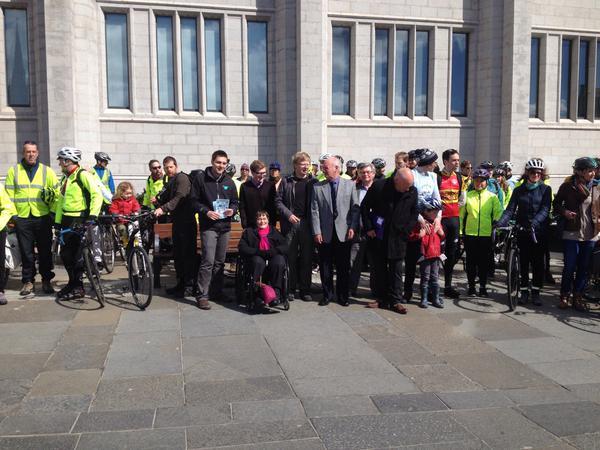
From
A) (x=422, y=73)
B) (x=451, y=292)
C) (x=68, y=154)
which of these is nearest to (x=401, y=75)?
(x=422, y=73)

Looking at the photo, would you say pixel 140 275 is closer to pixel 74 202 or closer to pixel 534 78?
pixel 74 202

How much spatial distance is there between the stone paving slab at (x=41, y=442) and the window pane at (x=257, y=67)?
14.0 meters

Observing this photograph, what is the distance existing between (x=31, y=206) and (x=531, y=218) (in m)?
6.73

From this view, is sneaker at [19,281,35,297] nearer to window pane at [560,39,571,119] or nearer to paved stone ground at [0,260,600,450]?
paved stone ground at [0,260,600,450]

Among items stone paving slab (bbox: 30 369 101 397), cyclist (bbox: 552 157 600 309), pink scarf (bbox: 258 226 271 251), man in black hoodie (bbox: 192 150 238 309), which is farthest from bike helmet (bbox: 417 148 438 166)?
stone paving slab (bbox: 30 369 101 397)

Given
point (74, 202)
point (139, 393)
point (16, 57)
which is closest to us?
point (139, 393)

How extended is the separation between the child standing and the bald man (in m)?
0.33

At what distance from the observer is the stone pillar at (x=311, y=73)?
15930mm

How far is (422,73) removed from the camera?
17969mm

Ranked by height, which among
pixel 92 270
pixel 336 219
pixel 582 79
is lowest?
pixel 92 270

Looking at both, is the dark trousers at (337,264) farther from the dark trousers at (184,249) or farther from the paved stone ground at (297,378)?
the dark trousers at (184,249)

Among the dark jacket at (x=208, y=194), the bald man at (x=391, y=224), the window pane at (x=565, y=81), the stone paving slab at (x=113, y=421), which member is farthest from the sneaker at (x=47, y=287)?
the window pane at (x=565, y=81)

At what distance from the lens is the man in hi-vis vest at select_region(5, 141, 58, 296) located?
769 cm

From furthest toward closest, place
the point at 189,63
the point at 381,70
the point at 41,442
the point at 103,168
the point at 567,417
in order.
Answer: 1. the point at 381,70
2. the point at 189,63
3. the point at 103,168
4. the point at 567,417
5. the point at 41,442
